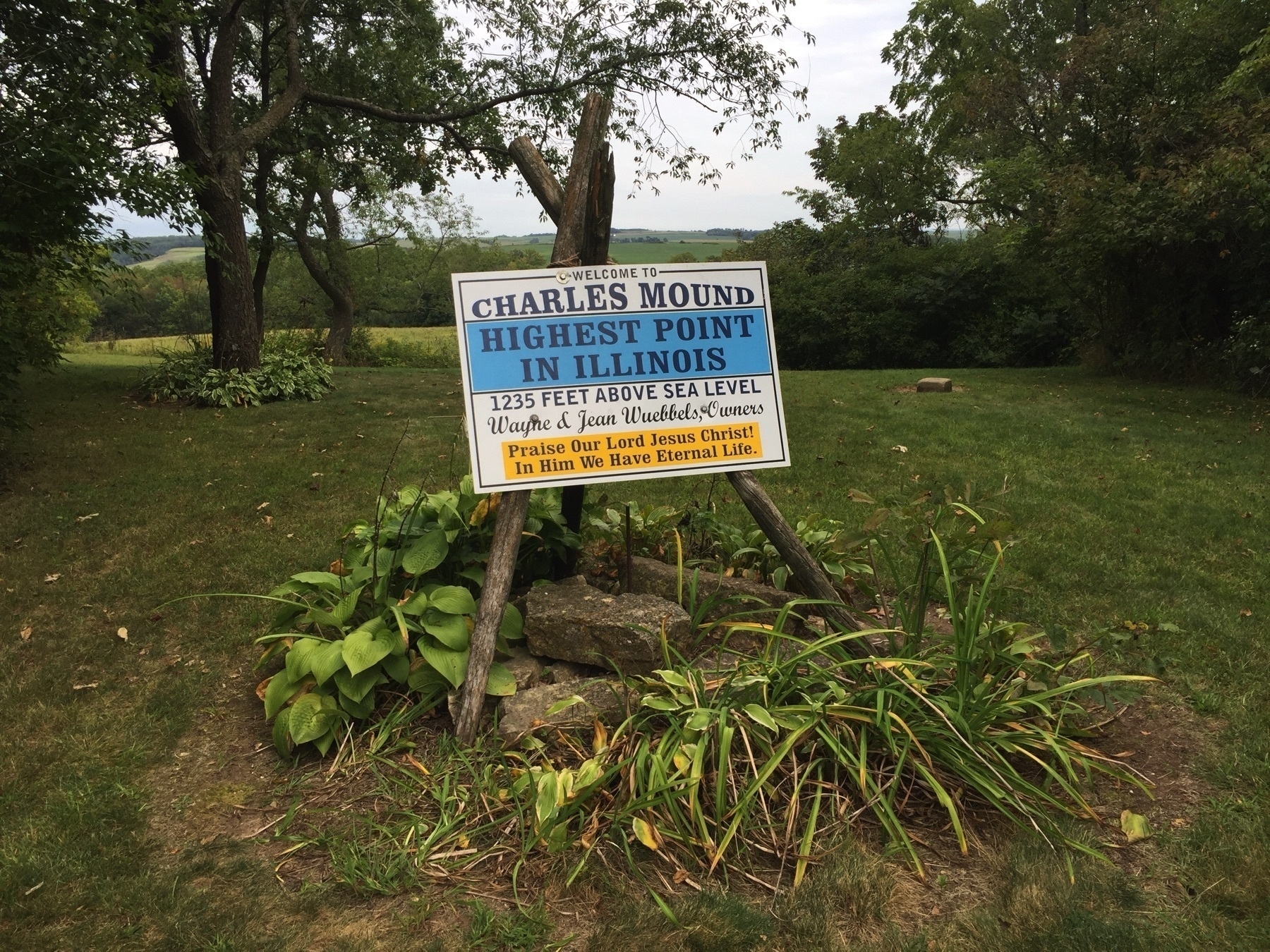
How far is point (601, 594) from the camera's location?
3498 mm

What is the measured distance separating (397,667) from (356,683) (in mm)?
181

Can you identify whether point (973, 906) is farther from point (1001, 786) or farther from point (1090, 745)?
point (1090, 745)

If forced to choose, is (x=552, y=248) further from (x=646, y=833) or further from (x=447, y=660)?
(x=646, y=833)

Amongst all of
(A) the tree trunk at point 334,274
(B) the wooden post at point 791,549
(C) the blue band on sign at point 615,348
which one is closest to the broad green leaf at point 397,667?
(C) the blue band on sign at point 615,348

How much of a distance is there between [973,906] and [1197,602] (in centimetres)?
292

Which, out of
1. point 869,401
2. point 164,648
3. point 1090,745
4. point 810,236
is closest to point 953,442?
point 869,401

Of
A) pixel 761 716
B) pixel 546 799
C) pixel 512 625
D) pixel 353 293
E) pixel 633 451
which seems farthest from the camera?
pixel 353 293

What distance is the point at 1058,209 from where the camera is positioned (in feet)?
42.6

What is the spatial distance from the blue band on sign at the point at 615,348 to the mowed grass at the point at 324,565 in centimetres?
171

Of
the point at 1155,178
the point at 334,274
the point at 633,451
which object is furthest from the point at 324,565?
the point at 334,274

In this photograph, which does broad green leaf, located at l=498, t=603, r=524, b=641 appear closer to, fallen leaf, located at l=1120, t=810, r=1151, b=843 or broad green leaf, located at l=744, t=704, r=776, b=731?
broad green leaf, located at l=744, t=704, r=776, b=731

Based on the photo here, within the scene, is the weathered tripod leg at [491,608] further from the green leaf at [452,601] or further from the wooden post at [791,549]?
the wooden post at [791,549]

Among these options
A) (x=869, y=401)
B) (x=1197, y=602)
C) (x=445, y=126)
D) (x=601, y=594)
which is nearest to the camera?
(x=601, y=594)

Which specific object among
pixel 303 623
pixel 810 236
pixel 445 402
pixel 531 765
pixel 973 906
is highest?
pixel 810 236
